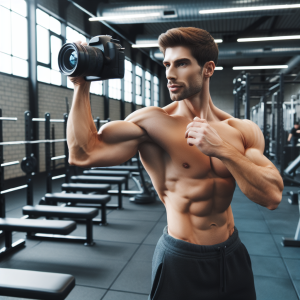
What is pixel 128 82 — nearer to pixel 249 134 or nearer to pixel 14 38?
pixel 14 38

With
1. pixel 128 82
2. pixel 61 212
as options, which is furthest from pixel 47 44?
pixel 128 82

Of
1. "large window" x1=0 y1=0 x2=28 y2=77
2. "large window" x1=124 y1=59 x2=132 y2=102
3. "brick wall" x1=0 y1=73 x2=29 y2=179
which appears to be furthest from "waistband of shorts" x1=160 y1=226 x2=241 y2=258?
"large window" x1=124 y1=59 x2=132 y2=102

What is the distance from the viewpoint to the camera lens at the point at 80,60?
2.50ft

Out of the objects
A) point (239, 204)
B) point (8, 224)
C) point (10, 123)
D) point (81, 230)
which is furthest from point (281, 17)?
point (8, 224)

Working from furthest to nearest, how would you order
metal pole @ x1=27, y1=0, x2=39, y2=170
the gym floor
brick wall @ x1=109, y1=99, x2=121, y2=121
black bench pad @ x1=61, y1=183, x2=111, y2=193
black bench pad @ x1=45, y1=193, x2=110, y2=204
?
brick wall @ x1=109, y1=99, x2=121, y2=121, metal pole @ x1=27, y1=0, x2=39, y2=170, black bench pad @ x1=61, y1=183, x2=111, y2=193, black bench pad @ x1=45, y1=193, x2=110, y2=204, the gym floor

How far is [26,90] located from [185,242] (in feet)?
19.7

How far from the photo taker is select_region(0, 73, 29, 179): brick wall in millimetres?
5486

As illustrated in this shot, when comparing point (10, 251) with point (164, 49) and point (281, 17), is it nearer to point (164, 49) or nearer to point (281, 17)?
point (164, 49)

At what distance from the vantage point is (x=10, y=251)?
2.69m

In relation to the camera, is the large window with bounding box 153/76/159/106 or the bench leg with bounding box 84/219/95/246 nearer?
the bench leg with bounding box 84/219/95/246

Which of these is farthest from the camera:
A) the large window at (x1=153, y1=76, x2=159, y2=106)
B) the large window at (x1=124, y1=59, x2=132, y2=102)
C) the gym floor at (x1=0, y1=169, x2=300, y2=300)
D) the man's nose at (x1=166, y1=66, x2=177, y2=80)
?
the large window at (x1=153, y1=76, x2=159, y2=106)

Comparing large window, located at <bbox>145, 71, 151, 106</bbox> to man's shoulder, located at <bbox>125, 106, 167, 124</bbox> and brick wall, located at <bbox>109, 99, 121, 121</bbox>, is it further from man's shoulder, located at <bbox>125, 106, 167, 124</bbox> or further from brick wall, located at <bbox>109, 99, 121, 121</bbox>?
man's shoulder, located at <bbox>125, 106, 167, 124</bbox>

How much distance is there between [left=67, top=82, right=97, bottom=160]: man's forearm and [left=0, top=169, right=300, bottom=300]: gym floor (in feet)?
4.91

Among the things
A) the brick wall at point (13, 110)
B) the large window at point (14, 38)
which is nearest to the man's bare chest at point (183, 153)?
the brick wall at point (13, 110)
